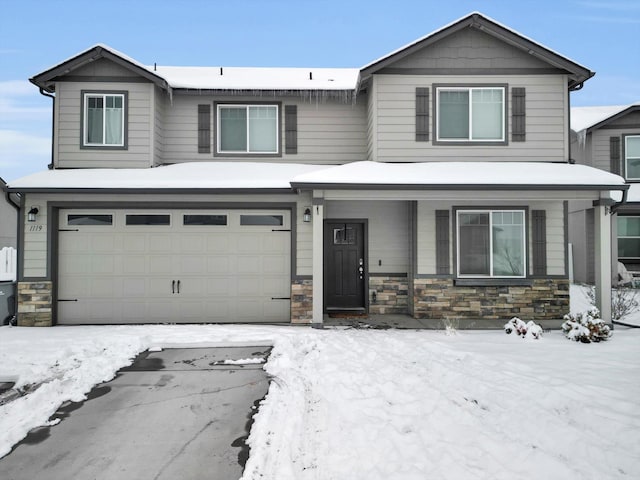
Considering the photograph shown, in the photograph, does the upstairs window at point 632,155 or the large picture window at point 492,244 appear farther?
the upstairs window at point 632,155

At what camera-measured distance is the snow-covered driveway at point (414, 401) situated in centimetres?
339

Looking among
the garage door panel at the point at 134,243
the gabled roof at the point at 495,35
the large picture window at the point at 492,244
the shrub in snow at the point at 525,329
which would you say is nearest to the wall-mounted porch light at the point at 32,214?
the garage door panel at the point at 134,243

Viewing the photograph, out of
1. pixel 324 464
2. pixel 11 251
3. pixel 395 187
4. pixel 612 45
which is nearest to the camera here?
pixel 324 464

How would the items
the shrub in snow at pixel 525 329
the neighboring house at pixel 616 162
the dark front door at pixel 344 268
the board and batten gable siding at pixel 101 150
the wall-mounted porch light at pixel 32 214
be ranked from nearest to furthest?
the shrub in snow at pixel 525 329, the wall-mounted porch light at pixel 32 214, the board and batten gable siding at pixel 101 150, the dark front door at pixel 344 268, the neighboring house at pixel 616 162

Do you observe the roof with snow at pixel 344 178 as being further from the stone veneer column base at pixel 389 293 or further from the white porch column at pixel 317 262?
the stone veneer column base at pixel 389 293

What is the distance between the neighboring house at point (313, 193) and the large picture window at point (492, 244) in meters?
0.03

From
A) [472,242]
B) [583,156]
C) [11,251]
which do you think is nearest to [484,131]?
[472,242]

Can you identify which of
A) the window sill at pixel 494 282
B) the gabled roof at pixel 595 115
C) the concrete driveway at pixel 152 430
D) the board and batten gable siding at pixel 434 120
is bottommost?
the concrete driveway at pixel 152 430

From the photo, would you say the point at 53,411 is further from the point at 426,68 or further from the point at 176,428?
the point at 426,68

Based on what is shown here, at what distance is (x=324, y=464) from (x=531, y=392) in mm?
2637

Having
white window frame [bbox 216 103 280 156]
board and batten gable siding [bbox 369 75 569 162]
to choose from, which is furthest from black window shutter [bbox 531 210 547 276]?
white window frame [bbox 216 103 280 156]

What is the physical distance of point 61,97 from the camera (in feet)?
31.3

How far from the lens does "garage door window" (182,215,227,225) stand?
9.02 meters

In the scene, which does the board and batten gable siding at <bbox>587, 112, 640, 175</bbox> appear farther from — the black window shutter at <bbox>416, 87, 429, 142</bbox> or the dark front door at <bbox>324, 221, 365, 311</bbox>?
the dark front door at <bbox>324, 221, 365, 311</bbox>
